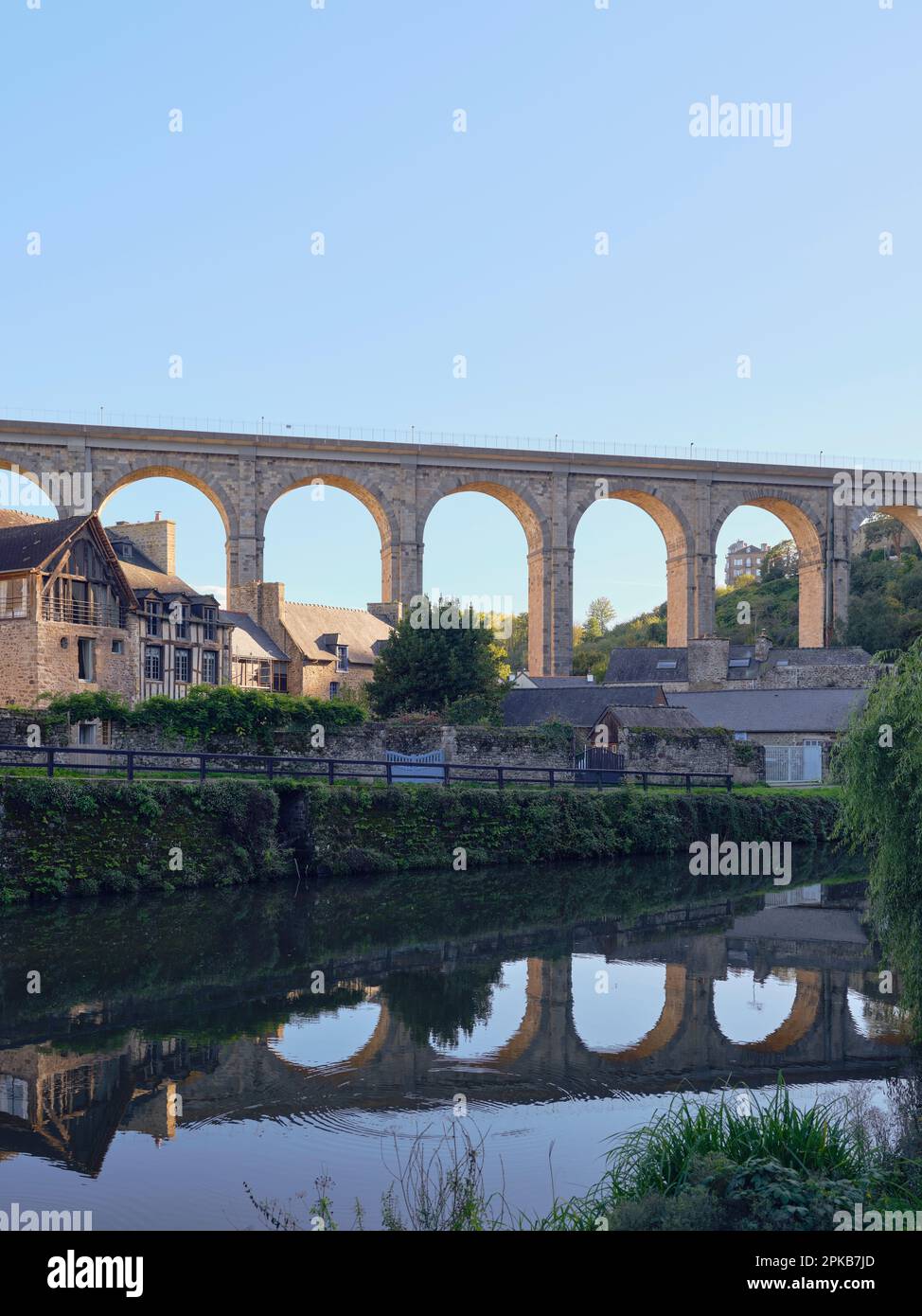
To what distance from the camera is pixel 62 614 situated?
29766mm

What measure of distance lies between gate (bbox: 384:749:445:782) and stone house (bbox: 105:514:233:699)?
11.1 metres

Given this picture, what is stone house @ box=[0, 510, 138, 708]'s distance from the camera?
94.8 ft

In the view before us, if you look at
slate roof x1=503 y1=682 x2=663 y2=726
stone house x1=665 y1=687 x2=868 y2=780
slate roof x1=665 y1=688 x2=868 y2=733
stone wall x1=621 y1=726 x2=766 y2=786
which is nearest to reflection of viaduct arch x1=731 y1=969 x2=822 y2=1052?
stone wall x1=621 y1=726 x2=766 y2=786

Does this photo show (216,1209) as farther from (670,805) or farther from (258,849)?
(670,805)

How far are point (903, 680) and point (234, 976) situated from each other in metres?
7.35

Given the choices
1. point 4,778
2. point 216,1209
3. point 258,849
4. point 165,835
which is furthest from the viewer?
point 258,849

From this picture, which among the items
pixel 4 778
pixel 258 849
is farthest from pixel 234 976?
pixel 258 849

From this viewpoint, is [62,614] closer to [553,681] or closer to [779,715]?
[779,715]

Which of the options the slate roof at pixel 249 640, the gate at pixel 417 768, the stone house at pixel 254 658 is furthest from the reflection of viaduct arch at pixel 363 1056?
the slate roof at pixel 249 640

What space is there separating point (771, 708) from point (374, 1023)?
31.2 metres

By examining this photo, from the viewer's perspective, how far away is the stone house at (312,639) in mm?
47219

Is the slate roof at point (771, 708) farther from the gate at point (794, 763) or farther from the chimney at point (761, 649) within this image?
the chimney at point (761, 649)

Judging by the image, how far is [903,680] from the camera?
35.1 feet

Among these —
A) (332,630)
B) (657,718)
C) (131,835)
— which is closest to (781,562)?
(332,630)
